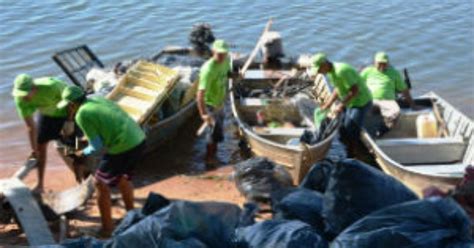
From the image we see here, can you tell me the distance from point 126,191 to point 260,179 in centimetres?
180

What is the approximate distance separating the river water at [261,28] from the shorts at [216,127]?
5.19 m

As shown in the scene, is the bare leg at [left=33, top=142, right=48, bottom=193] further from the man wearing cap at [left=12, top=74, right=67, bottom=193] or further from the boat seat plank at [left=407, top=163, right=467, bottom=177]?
the boat seat plank at [left=407, top=163, right=467, bottom=177]

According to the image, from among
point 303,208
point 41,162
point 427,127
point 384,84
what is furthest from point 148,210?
point 384,84

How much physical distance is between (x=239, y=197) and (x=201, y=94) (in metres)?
1.63

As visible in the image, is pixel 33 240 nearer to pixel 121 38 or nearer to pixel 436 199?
pixel 436 199

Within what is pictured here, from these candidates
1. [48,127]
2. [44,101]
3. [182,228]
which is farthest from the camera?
[48,127]

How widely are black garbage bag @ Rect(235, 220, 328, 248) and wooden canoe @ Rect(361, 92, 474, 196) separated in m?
3.55

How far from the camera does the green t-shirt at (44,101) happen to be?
848cm

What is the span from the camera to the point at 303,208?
5984 mm

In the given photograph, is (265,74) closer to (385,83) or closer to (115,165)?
(385,83)

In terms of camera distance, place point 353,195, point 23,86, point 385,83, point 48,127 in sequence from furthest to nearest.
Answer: point 385,83, point 48,127, point 23,86, point 353,195

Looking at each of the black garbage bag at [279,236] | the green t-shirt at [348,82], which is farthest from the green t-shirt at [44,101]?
the black garbage bag at [279,236]

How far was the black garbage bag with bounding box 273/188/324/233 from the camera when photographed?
19.5ft

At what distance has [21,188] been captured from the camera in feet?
25.8
